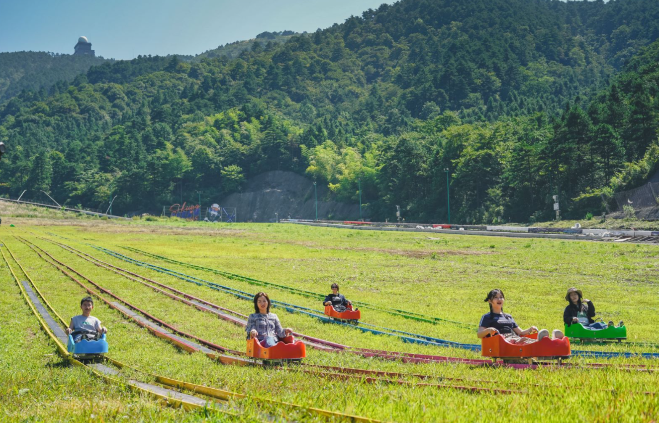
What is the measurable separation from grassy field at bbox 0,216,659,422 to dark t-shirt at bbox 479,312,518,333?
1.39 meters

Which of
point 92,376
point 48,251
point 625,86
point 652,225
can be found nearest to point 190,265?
point 48,251

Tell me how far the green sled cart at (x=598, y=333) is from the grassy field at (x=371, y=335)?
101cm

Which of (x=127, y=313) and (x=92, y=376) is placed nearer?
(x=92, y=376)

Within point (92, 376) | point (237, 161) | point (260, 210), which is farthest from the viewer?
point (237, 161)

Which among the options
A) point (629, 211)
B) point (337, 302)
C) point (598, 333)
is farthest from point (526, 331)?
point (629, 211)

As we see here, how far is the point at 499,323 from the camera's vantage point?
12188mm

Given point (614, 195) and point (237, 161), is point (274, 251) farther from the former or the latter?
point (237, 161)

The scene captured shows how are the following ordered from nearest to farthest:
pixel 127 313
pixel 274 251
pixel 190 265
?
1. pixel 127 313
2. pixel 190 265
3. pixel 274 251

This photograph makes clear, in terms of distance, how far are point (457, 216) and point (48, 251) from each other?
72.5 m

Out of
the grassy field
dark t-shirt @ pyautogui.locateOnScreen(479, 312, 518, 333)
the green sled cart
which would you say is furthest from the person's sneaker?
the green sled cart

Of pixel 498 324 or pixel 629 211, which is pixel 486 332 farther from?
pixel 629 211

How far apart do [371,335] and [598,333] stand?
5.80m

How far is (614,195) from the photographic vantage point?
76.4 meters

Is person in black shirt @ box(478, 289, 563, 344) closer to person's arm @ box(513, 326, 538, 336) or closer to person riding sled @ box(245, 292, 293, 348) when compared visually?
person's arm @ box(513, 326, 538, 336)
